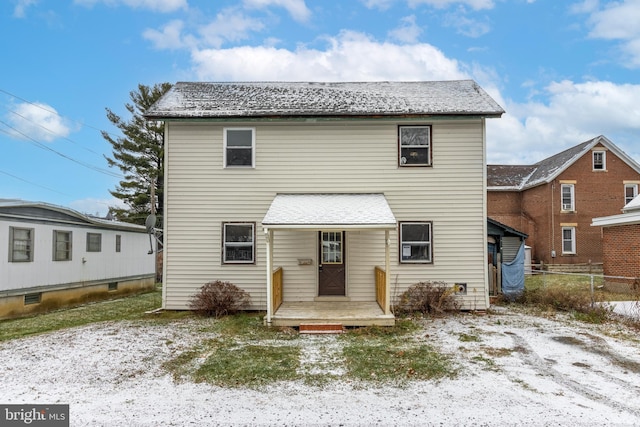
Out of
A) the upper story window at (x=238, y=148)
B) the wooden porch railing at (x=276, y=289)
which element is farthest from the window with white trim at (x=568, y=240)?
the upper story window at (x=238, y=148)

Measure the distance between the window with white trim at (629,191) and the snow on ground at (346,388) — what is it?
20975mm

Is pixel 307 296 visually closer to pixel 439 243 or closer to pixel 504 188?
pixel 439 243

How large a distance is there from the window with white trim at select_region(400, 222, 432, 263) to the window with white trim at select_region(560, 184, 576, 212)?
17.9m

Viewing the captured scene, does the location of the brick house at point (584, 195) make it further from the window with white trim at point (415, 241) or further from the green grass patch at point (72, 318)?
the green grass patch at point (72, 318)

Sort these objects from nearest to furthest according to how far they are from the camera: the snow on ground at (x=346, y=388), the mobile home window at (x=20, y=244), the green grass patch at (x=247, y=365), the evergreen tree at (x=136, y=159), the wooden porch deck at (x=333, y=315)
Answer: the snow on ground at (x=346, y=388) < the green grass patch at (x=247, y=365) < the wooden porch deck at (x=333, y=315) < the mobile home window at (x=20, y=244) < the evergreen tree at (x=136, y=159)

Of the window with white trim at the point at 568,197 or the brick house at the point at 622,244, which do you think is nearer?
the brick house at the point at 622,244

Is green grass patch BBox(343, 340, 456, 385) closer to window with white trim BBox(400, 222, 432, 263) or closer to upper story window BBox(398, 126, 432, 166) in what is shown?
window with white trim BBox(400, 222, 432, 263)

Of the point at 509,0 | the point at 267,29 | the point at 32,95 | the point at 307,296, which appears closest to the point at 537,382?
the point at 307,296

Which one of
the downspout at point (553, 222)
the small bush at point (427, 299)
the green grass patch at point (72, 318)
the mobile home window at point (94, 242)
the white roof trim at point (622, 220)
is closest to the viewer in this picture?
the green grass patch at point (72, 318)

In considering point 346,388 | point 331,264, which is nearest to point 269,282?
point 331,264

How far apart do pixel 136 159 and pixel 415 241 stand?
24.8 meters

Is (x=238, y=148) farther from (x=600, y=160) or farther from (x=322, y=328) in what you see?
Answer: (x=600, y=160)

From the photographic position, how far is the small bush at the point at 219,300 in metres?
10.6

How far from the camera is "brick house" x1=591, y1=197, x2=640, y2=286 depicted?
1476 centimetres
